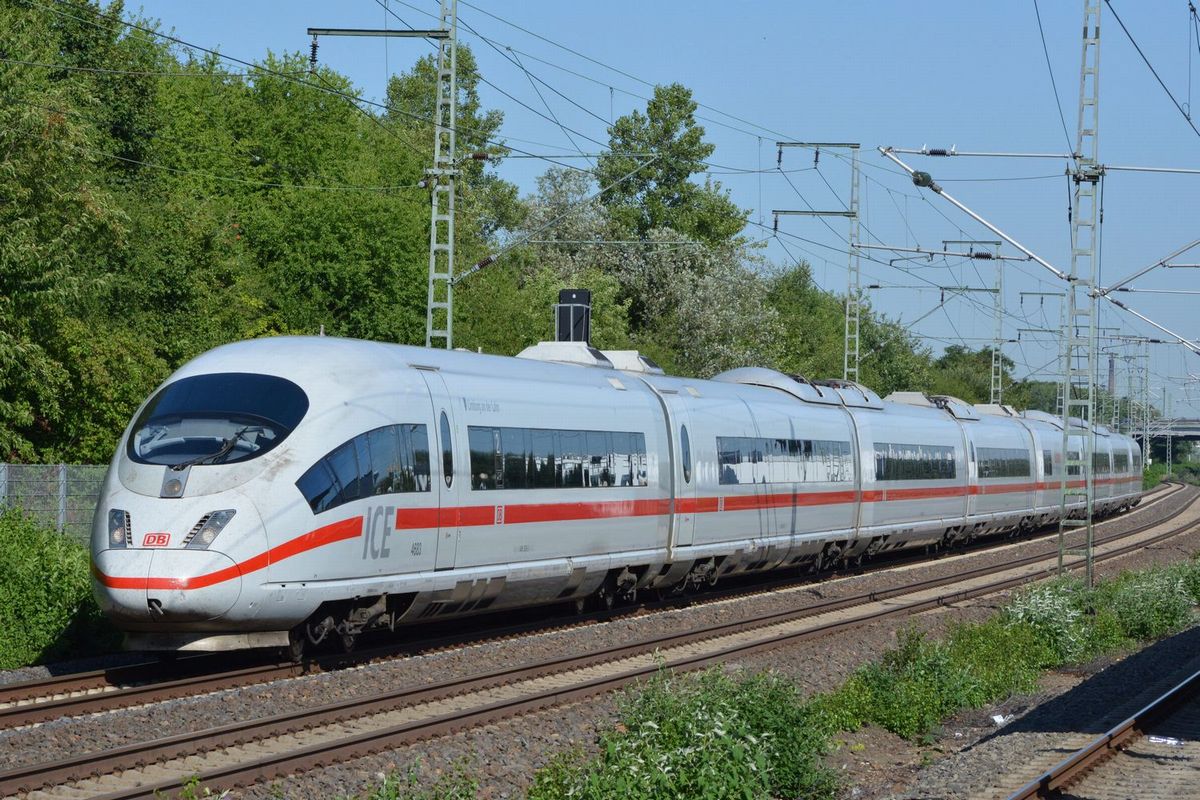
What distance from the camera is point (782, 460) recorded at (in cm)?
2553

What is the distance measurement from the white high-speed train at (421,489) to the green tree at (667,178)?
45.1 metres

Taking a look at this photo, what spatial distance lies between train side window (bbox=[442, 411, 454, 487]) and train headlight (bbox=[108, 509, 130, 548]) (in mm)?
3681

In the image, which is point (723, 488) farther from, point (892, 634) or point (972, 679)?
point (972, 679)

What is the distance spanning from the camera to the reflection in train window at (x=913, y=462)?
30516mm

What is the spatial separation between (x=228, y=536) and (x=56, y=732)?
2607mm

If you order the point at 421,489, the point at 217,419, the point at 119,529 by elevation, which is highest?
the point at 217,419

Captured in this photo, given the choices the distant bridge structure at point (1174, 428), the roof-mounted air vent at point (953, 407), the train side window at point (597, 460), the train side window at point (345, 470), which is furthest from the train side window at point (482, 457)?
the distant bridge structure at point (1174, 428)

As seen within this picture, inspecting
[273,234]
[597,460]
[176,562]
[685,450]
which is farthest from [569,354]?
[273,234]

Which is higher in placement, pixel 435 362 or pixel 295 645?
pixel 435 362

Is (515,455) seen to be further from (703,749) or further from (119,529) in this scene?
(703,749)

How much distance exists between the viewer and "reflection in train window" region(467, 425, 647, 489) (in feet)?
55.0

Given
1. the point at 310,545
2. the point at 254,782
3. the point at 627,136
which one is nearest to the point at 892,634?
the point at 310,545

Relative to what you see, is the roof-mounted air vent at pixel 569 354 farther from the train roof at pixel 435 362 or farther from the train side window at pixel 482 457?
the train side window at pixel 482 457

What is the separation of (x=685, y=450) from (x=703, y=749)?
440 inches
